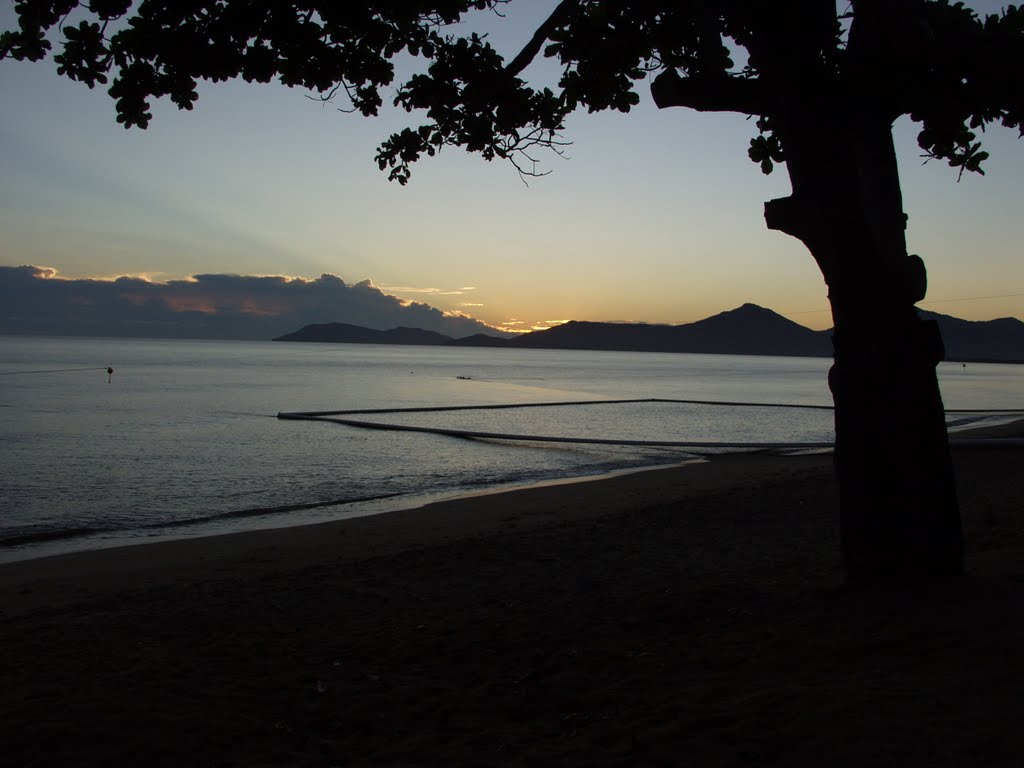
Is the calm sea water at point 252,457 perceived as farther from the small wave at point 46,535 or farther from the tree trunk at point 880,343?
the tree trunk at point 880,343

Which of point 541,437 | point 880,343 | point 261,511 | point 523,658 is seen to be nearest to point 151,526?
point 261,511

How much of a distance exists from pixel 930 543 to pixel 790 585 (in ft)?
4.77

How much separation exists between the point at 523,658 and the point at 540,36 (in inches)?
200

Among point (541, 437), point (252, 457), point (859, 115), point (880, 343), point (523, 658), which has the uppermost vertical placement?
point (859, 115)

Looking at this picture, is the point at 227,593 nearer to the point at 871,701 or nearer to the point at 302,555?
the point at 302,555

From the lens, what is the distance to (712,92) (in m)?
6.02

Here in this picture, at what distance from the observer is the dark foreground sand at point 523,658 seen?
157 inches

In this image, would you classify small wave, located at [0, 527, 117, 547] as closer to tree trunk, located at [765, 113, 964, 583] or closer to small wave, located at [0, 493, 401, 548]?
small wave, located at [0, 493, 401, 548]

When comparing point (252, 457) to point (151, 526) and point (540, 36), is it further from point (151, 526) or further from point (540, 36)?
point (540, 36)

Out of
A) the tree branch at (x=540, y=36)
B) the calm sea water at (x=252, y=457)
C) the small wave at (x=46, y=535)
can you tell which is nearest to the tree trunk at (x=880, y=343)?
the tree branch at (x=540, y=36)

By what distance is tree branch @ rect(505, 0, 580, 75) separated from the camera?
21.2 ft

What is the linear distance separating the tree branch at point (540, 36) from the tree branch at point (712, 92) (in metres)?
1.06

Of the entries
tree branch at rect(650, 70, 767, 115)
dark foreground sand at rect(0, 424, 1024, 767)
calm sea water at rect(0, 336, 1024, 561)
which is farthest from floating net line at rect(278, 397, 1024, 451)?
tree branch at rect(650, 70, 767, 115)

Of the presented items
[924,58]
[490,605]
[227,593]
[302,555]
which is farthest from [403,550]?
[924,58]
